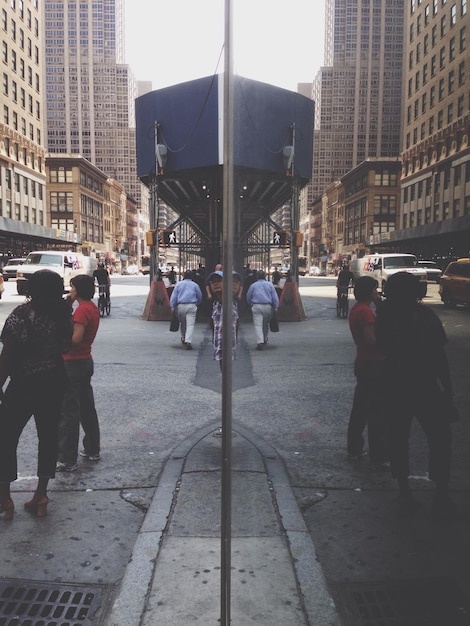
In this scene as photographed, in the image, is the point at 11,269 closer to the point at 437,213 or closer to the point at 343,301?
the point at 343,301

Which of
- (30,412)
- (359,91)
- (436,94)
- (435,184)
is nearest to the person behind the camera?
(30,412)

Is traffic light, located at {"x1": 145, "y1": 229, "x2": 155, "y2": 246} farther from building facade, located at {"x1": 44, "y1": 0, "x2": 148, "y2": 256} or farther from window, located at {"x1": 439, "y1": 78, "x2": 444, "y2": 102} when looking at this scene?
building facade, located at {"x1": 44, "y1": 0, "x2": 148, "y2": 256}

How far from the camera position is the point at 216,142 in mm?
15516

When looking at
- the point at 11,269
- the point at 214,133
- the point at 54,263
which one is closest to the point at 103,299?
the point at 214,133

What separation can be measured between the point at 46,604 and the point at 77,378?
2.14 meters

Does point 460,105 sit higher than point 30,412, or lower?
higher

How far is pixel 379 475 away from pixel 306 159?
14714 mm

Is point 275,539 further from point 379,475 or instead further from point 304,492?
point 379,475

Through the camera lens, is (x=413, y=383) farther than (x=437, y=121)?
No

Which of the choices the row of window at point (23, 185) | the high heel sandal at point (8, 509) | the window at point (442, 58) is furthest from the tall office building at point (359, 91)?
the high heel sandal at point (8, 509)

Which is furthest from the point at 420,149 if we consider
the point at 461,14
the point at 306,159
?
the point at 306,159

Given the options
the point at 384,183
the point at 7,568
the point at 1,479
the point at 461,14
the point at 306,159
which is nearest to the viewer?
the point at 7,568

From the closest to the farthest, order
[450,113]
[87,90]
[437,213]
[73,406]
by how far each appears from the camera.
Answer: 1. [73,406]
2. [450,113]
3. [437,213]
4. [87,90]

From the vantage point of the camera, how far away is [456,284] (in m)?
21.1
